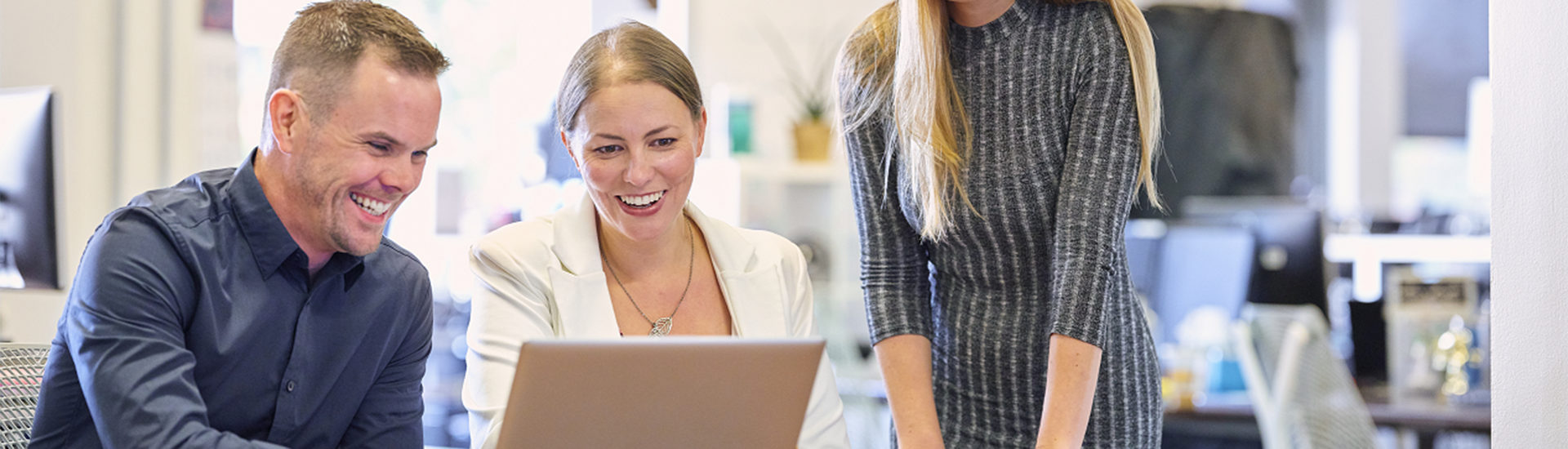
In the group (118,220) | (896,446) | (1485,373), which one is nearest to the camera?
(118,220)

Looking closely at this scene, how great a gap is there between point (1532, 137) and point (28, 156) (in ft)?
8.30

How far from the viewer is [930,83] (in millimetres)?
1297

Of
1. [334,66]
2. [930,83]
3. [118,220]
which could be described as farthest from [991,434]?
[118,220]

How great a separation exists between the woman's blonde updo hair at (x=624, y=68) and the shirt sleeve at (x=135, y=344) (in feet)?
1.62

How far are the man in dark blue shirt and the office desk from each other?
7.13 feet

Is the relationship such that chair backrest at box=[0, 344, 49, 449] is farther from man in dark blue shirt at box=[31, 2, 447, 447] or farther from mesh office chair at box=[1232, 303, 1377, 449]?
mesh office chair at box=[1232, 303, 1377, 449]

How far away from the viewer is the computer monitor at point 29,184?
221 centimetres

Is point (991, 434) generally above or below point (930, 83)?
below

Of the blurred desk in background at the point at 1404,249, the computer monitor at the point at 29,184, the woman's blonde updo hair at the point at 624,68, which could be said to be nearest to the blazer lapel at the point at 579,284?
the woman's blonde updo hair at the point at 624,68

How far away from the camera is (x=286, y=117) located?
1201mm

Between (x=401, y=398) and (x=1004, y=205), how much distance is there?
2.47 ft

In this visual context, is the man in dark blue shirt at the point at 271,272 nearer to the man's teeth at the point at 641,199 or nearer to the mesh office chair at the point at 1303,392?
the man's teeth at the point at 641,199

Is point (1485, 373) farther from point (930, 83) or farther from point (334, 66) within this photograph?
point (334, 66)

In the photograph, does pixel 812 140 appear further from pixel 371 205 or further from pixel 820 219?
pixel 371 205
